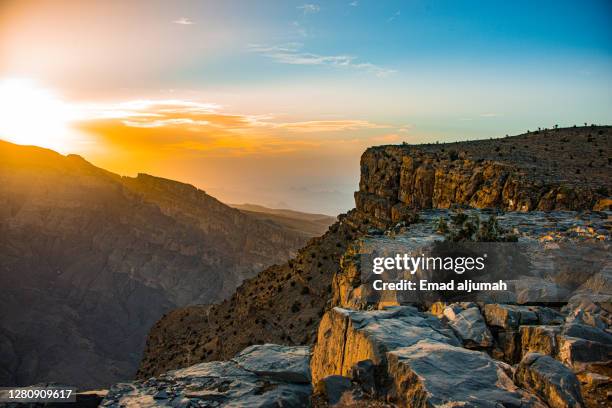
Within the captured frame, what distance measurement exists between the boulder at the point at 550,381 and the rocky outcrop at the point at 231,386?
12.9ft

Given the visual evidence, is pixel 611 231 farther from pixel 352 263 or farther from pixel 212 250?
pixel 212 250

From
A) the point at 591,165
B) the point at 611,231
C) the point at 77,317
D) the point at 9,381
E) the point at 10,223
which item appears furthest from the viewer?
the point at 10,223

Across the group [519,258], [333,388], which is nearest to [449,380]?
[333,388]

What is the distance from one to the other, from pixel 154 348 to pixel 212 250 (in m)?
96.6

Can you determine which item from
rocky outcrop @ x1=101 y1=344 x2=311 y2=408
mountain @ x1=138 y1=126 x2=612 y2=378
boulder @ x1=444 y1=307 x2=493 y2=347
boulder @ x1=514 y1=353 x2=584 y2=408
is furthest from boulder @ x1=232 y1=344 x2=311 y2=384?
mountain @ x1=138 y1=126 x2=612 y2=378

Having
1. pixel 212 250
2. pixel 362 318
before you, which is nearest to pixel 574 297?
pixel 362 318

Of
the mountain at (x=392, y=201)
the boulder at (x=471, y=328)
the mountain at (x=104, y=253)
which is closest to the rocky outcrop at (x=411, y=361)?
the boulder at (x=471, y=328)

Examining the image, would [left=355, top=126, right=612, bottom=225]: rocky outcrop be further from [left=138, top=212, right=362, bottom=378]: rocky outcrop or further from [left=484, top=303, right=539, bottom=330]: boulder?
[left=484, top=303, right=539, bottom=330]: boulder

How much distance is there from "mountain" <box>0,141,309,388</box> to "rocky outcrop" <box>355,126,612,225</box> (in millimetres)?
78236

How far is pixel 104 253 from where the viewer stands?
5330 inches

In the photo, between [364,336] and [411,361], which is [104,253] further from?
[411,361]

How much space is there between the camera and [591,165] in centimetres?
2923

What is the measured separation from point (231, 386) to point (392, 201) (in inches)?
1289

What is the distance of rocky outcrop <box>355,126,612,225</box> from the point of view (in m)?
24.0
